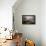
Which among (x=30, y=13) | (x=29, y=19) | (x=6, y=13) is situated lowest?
(x=29, y=19)

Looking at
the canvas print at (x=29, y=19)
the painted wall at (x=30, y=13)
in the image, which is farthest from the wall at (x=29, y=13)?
the canvas print at (x=29, y=19)

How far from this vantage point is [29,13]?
629cm

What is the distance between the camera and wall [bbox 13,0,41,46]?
6.28 metres

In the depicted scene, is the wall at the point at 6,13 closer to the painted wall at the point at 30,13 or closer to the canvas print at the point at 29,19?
the painted wall at the point at 30,13

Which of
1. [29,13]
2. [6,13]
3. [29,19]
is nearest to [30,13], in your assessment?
[29,13]

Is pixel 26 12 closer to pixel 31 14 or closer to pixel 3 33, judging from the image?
pixel 31 14

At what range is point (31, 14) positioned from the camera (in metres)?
6.28

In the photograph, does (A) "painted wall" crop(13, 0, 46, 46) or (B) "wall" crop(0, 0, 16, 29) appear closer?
(B) "wall" crop(0, 0, 16, 29)

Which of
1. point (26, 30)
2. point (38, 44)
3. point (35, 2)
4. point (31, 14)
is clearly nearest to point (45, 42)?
point (38, 44)

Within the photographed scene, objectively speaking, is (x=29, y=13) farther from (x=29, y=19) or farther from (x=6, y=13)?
(x=6, y=13)

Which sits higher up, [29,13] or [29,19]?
[29,13]

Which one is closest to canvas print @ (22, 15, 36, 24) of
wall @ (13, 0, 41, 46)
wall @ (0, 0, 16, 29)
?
wall @ (13, 0, 41, 46)

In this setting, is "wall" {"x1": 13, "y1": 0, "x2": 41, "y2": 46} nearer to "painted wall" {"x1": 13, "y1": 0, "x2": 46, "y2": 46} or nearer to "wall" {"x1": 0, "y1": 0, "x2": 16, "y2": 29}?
"painted wall" {"x1": 13, "y1": 0, "x2": 46, "y2": 46}

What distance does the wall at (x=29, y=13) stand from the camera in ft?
20.6
